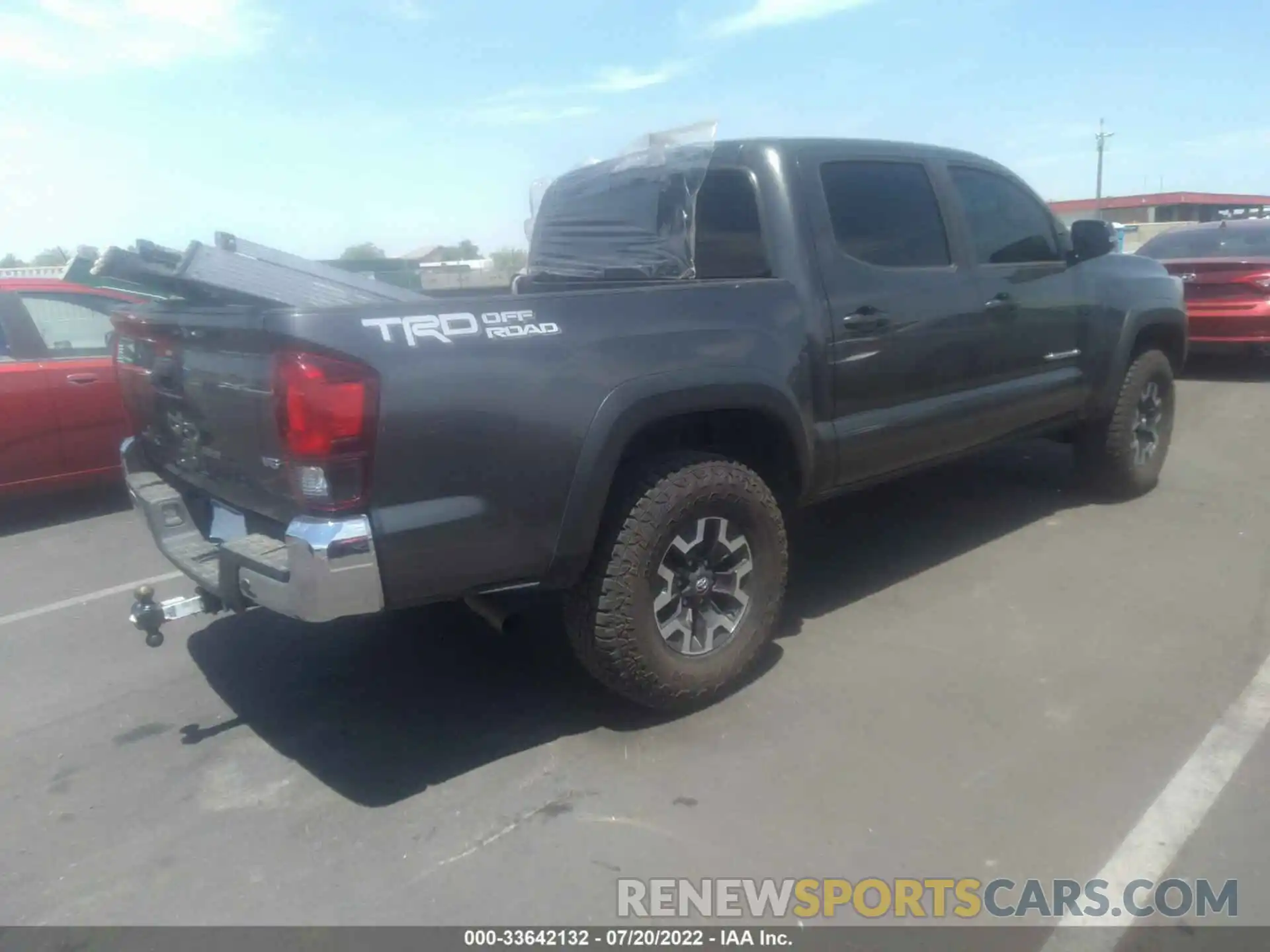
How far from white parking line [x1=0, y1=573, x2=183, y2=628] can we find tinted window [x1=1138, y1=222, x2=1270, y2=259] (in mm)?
9610

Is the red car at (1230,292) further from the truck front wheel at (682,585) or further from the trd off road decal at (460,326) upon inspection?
the trd off road decal at (460,326)

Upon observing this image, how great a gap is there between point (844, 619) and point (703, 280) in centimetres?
158

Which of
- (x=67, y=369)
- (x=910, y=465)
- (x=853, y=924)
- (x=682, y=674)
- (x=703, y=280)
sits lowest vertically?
(x=853, y=924)

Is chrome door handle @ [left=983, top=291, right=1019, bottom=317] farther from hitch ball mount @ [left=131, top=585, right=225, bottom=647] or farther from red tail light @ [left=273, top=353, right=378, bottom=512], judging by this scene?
hitch ball mount @ [left=131, top=585, right=225, bottom=647]

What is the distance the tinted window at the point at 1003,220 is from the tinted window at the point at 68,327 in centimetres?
496

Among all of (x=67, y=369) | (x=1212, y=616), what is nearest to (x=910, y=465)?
(x=1212, y=616)

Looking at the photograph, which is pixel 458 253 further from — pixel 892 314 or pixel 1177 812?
pixel 1177 812

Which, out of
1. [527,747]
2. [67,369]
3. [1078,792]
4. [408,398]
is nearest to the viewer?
[408,398]

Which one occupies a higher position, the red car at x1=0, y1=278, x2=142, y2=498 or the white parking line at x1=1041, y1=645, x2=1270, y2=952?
the red car at x1=0, y1=278, x2=142, y2=498

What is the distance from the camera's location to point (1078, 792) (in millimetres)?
3029

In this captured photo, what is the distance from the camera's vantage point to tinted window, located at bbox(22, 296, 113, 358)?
246 inches

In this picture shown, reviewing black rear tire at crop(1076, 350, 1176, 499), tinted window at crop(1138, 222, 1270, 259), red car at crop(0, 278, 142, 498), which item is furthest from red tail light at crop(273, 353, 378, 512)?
tinted window at crop(1138, 222, 1270, 259)

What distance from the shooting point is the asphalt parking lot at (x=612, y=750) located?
2.75 metres

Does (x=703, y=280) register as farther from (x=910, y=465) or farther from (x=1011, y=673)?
(x=1011, y=673)
